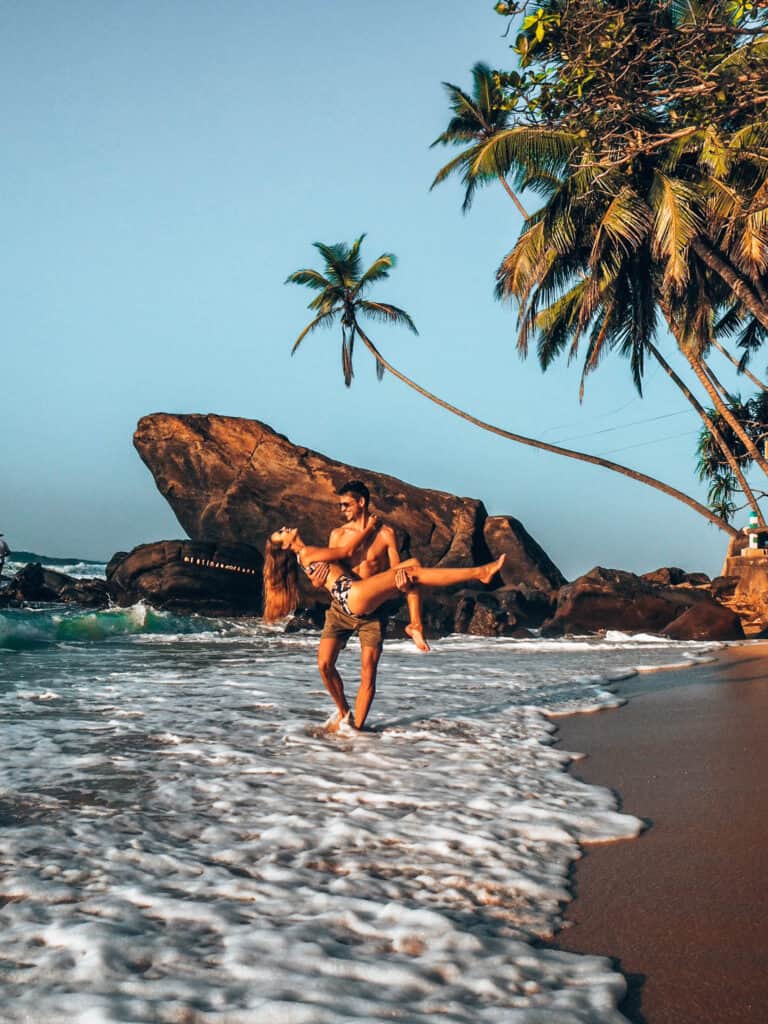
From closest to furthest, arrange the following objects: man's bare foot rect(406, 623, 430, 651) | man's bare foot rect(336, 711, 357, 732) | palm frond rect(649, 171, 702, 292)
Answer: man's bare foot rect(406, 623, 430, 651)
man's bare foot rect(336, 711, 357, 732)
palm frond rect(649, 171, 702, 292)

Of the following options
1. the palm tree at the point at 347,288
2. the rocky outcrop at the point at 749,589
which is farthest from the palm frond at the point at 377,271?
the rocky outcrop at the point at 749,589

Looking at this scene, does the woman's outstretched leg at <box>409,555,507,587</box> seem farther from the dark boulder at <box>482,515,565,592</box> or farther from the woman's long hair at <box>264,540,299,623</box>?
the dark boulder at <box>482,515,565,592</box>

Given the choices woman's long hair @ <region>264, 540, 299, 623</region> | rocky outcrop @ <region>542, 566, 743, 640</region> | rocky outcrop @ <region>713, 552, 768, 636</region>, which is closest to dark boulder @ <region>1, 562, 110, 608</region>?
woman's long hair @ <region>264, 540, 299, 623</region>

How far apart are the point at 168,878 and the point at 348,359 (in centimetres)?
3062

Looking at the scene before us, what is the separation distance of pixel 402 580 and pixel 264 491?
87.3 ft

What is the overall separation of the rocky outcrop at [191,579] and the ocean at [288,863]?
55.8 ft

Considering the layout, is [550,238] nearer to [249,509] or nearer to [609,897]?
[249,509]

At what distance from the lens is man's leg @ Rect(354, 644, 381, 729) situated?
239 inches

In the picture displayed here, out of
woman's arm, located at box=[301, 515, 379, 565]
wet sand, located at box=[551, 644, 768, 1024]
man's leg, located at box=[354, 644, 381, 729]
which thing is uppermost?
woman's arm, located at box=[301, 515, 379, 565]

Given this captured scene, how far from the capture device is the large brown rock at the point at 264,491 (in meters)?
30.2

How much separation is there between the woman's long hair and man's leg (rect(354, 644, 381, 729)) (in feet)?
58.9

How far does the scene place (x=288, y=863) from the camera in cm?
341

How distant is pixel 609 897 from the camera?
3.03 metres

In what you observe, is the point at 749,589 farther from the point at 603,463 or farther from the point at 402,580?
the point at 402,580
